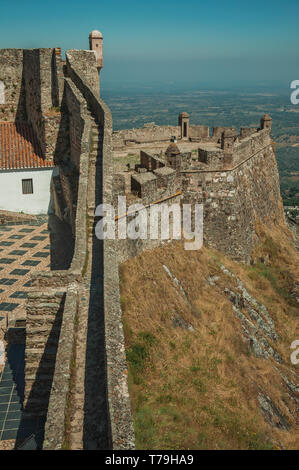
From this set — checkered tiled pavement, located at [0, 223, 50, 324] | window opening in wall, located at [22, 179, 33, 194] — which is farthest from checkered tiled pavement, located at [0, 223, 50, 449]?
window opening in wall, located at [22, 179, 33, 194]

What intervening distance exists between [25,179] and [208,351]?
1069 centimetres

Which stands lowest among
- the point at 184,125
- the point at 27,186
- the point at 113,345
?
the point at 113,345

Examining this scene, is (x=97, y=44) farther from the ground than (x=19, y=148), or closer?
farther from the ground

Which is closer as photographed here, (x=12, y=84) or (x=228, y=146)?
(x=228, y=146)

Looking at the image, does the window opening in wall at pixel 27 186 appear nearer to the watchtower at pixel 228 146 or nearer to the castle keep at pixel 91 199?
the castle keep at pixel 91 199

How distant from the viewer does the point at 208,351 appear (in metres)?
11.0

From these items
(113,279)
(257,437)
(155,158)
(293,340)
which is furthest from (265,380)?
(155,158)

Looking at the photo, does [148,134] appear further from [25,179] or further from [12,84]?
[25,179]

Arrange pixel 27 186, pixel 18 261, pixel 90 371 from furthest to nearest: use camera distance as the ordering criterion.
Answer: pixel 27 186
pixel 18 261
pixel 90 371

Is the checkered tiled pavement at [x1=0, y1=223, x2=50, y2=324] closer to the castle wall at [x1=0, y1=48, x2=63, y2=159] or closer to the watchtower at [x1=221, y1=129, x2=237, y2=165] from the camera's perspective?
the castle wall at [x1=0, y1=48, x2=63, y2=159]

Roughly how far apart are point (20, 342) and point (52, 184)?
28.9ft

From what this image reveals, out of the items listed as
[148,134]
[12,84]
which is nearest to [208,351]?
[12,84]

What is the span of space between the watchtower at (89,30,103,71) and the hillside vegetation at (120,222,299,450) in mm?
9221

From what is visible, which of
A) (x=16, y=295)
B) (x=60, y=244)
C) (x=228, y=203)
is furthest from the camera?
(x=228, y=203)
